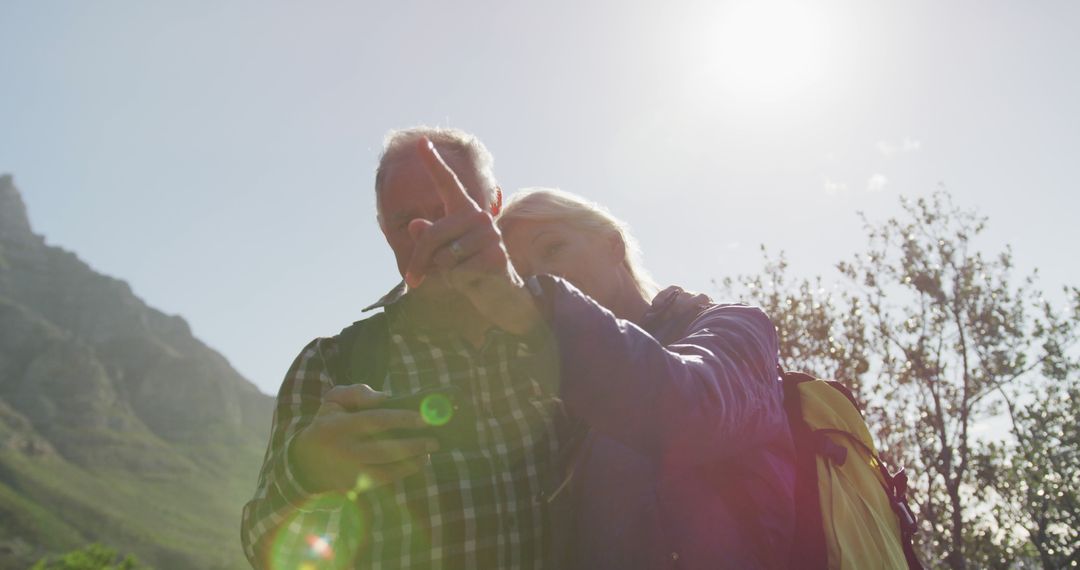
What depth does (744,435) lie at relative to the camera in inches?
80.0

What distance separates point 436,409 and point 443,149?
1.59 metres

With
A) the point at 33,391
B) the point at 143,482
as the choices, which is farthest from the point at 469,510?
the point at 33,391

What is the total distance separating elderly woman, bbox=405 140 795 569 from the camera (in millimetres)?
1637

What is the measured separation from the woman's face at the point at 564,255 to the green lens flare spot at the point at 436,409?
1407mm

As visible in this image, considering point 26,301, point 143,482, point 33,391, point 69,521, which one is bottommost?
point 69,521

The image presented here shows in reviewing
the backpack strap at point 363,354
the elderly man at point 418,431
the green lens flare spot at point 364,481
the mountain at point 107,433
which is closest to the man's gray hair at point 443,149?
the elderly man at point 418,431

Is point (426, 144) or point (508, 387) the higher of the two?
point (426, 144)

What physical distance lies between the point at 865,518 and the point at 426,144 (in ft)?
6.54

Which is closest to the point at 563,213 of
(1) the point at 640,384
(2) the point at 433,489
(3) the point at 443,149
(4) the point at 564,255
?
(4) the point at 564,255

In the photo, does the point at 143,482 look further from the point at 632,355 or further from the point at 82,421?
the point at 632,355

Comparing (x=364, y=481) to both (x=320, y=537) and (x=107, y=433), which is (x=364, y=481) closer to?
(x=320, y=537)

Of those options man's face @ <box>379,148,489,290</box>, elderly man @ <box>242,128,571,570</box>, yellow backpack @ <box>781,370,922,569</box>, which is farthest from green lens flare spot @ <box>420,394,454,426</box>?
yellow backpack @ <box>781,370,922,569</box>

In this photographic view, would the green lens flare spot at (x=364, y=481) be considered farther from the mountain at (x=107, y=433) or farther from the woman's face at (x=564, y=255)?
the mountain at (x=107, y=433)

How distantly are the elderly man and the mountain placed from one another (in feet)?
366
